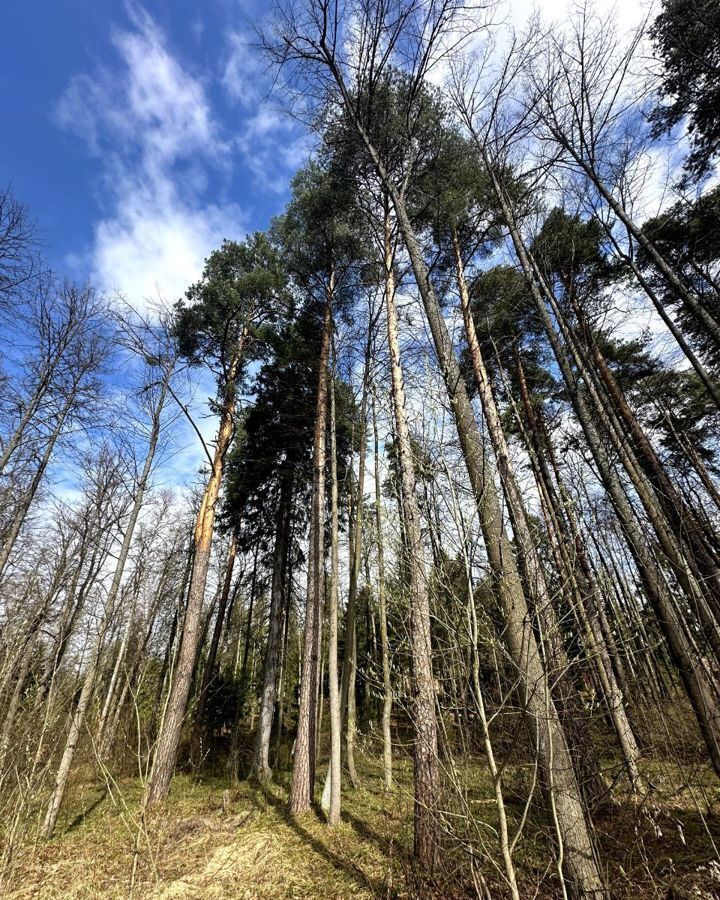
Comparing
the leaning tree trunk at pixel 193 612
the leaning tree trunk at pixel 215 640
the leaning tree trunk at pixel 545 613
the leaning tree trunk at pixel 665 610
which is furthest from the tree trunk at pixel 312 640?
the leaning tree trunk at pixel 215 640

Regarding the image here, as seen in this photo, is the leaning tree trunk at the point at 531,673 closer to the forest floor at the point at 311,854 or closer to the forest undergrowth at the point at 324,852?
the forest undergrowth at the point at 324,852

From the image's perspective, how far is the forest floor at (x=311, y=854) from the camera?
141 inches

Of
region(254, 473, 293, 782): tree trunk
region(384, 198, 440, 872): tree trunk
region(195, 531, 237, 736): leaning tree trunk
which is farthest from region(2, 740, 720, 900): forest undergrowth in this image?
region(195, 531, 237, 736): leaning tree trunk

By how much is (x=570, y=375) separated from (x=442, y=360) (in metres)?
3.69

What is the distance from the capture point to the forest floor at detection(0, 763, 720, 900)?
3574 mm

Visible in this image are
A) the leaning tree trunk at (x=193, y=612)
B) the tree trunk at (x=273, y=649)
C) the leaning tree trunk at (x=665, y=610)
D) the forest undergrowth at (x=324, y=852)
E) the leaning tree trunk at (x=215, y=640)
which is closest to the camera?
the forest undergrowth at (x=324, y=852)

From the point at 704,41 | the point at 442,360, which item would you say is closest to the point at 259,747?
the point at 442,360

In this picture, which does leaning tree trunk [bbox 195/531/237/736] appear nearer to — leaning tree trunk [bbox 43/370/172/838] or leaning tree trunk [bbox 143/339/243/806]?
leaning tree trunk [bbox 143/339/243/806]

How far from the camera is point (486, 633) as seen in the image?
8.47 ft

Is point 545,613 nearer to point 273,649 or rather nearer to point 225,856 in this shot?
point 225,856

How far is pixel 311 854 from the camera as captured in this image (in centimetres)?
495

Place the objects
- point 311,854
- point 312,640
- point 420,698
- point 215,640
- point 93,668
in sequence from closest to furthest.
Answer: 1. point 420,698
2. point 311,854
3. point 93,668
4. point 312,640
5. point 215,640

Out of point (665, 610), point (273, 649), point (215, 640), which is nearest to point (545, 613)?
point (665, 610)

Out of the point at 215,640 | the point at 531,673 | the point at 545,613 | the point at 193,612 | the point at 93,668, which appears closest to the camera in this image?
the point at 545,613
